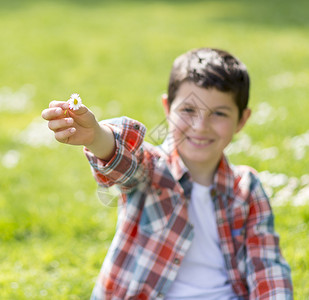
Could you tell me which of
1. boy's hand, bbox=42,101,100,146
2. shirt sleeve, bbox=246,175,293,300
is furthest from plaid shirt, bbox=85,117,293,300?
boy's hand, bbox=42,101,100,146

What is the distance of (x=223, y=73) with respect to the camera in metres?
2.24

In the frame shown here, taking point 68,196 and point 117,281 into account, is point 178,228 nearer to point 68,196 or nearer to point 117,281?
point 117,281

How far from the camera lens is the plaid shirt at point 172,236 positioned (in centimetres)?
213

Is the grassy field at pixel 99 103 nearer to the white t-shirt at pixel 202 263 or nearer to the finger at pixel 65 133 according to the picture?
the white t-shirt at pixel 202 263

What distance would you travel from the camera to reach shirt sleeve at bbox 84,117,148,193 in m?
1.83

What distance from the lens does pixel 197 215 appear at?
226 cm

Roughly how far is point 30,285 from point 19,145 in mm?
2653

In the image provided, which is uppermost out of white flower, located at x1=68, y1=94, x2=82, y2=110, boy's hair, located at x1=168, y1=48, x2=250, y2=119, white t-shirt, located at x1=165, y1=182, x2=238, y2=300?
boy's hair, located at x1=168, y1=48, x2=250, y2=119

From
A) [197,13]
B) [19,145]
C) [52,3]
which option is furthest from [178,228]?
[52,3]

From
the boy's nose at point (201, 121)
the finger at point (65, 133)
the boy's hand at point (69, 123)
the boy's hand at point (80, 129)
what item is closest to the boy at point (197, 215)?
the boy's nose at point (201, 121)

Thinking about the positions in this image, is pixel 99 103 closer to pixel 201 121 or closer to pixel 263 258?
pixel 201 121

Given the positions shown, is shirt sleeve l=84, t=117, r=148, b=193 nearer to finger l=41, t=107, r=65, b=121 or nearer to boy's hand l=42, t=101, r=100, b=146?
boy's hand l=42, t=101, r=100, b=146

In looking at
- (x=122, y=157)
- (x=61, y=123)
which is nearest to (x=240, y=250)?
(x=122, y=157)

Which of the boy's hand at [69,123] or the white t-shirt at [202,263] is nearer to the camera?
the boy's hand at [69,123]
